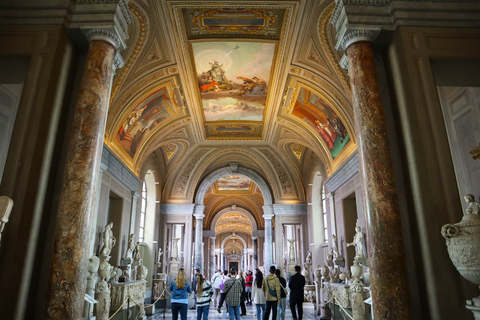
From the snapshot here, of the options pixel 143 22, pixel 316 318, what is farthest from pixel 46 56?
pixel 316 318

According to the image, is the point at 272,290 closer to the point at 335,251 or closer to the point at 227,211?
the point at 335,251

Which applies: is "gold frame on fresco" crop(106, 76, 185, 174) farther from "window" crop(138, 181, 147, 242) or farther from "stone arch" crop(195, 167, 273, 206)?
"stone arch" crop(195, 167, 273, 206)

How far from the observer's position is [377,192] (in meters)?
4.95

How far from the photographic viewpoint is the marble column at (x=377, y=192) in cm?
451

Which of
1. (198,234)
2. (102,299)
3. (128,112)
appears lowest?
(102,299)

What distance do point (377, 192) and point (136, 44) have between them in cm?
684

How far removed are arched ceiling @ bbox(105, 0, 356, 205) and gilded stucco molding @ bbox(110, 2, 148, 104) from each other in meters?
0.03

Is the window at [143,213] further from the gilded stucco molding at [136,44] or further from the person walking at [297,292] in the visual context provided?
the person walking at [297,292]

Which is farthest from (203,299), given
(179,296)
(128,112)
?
(128,112)

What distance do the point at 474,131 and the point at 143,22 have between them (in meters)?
7.46

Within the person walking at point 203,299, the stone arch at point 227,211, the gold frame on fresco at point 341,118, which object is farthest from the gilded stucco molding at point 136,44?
the stone arch at point 227,211

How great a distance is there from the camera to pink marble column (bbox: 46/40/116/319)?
4453 mm

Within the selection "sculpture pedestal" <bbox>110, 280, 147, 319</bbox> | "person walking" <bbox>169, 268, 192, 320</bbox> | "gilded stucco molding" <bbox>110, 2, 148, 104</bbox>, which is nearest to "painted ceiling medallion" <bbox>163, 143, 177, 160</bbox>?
"gilded stucco molding" <bbox>110, 2, 148, 104</bbox>

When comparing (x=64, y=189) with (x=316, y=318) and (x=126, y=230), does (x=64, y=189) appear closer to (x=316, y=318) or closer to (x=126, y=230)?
(x=126, y=230)
